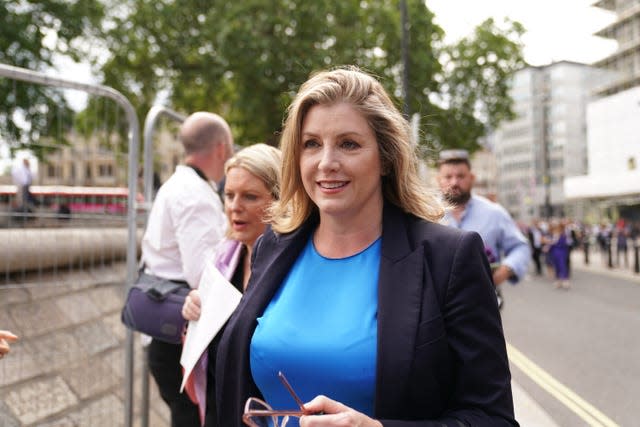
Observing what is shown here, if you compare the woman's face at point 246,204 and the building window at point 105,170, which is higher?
the building window at point 105,170

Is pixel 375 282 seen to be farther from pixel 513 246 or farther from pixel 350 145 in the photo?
pixel 513 246

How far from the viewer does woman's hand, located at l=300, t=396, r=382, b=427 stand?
157cm

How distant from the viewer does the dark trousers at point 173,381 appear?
A: 337 centimetres

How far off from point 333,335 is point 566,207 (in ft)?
316

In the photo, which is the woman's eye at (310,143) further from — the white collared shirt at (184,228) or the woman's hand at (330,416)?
the white collared shirt at (184,228)

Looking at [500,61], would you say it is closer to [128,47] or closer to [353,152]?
[128,47]

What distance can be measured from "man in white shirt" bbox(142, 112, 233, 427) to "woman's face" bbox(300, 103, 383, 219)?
55.5 inches

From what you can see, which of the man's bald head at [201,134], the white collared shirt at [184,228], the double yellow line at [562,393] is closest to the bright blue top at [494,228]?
the double yellow line at [562,393]

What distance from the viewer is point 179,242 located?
335 cm

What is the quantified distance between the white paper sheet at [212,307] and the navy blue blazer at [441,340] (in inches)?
33.9

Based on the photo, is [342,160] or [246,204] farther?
[246,204]

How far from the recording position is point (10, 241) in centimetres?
341

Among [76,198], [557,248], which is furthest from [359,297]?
[557,248]

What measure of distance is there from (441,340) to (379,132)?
0.69m
